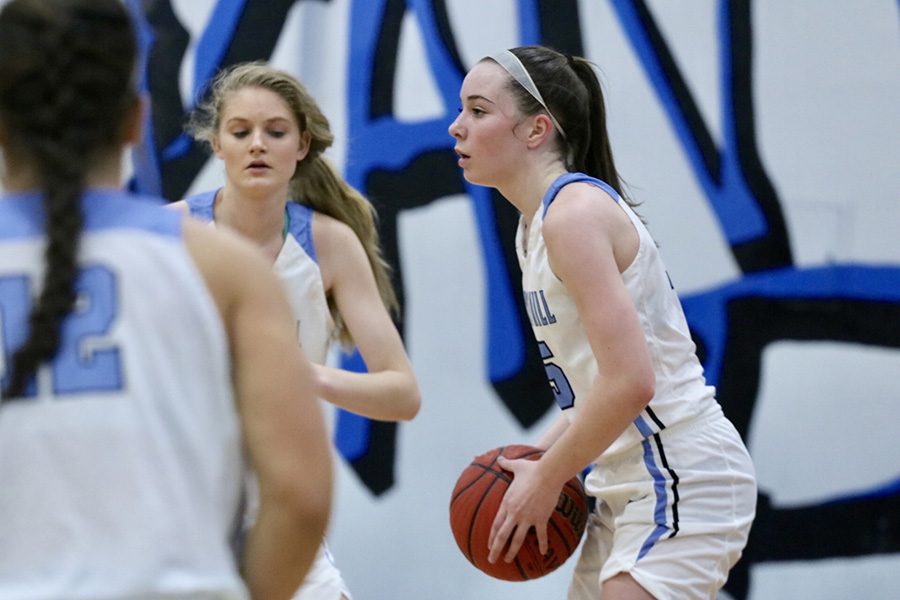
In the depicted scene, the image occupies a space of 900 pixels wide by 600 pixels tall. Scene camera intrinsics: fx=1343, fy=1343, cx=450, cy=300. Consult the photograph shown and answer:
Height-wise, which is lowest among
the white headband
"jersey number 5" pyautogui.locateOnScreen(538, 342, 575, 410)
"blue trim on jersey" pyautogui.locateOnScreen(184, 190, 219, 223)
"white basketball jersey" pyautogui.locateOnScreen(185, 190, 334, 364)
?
"jersey number 5" pyautogui.locateOnScreen(538, 342, 575, 410)

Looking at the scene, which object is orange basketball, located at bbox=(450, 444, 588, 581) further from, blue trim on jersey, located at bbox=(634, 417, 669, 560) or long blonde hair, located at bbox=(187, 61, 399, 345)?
long blonde hair, located at bbox=(187, 61, 399, 345)

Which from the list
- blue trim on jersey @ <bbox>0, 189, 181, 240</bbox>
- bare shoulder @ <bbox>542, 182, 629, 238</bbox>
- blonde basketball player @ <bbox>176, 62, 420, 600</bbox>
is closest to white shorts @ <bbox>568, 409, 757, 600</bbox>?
bare shoulder @ <bbox>542, 182, 629, 238</bbox>

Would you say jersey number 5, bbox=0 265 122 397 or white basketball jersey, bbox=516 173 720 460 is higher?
jersey number 5, bbox=0 265 122 397

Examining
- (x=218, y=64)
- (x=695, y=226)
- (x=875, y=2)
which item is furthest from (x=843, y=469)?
(x=218, y=64)

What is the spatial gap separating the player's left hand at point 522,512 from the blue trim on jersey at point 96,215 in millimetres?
1576

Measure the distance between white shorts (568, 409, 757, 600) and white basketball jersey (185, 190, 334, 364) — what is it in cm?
96

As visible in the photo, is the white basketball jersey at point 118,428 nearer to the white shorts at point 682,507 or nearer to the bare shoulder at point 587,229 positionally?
the bare shoulder at point 587,229

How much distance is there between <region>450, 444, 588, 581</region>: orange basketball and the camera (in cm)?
323

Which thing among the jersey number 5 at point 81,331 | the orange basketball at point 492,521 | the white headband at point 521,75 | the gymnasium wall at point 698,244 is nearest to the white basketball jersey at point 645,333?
the orange basketball at point 492,521

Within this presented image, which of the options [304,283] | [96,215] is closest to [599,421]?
[304,283]

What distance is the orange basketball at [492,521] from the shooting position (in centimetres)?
323

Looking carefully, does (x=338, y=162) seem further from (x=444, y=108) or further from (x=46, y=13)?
(x=46, y=13)

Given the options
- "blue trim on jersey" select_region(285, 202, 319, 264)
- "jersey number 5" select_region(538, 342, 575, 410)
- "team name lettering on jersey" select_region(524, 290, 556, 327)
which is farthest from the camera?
"blue trim on jersey" select_region(285, 202, 319, 264)

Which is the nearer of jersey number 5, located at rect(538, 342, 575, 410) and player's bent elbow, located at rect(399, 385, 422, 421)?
jersey number 5, located at rect(538, 342, 575, 410)
